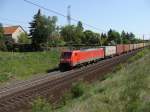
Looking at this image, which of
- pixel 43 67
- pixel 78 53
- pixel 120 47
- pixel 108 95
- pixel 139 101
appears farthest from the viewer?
pixel 120 47

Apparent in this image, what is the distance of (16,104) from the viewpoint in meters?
20.7

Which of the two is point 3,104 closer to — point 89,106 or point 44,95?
point 44,95

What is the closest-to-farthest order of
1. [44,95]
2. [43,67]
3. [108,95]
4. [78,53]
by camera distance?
[108,95] < [44,95] < [78,53] < [43,67]

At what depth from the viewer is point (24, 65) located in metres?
46.0

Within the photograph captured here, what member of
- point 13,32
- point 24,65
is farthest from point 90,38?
point 24,65

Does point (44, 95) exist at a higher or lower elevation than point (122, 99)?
lower

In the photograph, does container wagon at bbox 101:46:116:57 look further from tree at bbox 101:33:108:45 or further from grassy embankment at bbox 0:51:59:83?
tree at bbox 101:33:108:45

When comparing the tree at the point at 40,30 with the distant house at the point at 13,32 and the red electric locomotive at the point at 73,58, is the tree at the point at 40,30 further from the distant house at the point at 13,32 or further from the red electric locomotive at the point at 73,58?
the red electric locomotive at the point at 73,58

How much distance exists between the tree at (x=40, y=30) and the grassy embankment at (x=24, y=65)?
31.3m

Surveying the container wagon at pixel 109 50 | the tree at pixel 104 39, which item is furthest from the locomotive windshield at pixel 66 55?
the tree at pixel 104 39

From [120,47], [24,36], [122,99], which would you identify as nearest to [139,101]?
[122,99]

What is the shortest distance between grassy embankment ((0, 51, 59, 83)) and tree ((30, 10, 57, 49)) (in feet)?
103

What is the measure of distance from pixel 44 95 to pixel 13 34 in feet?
334

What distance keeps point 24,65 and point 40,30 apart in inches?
1845
